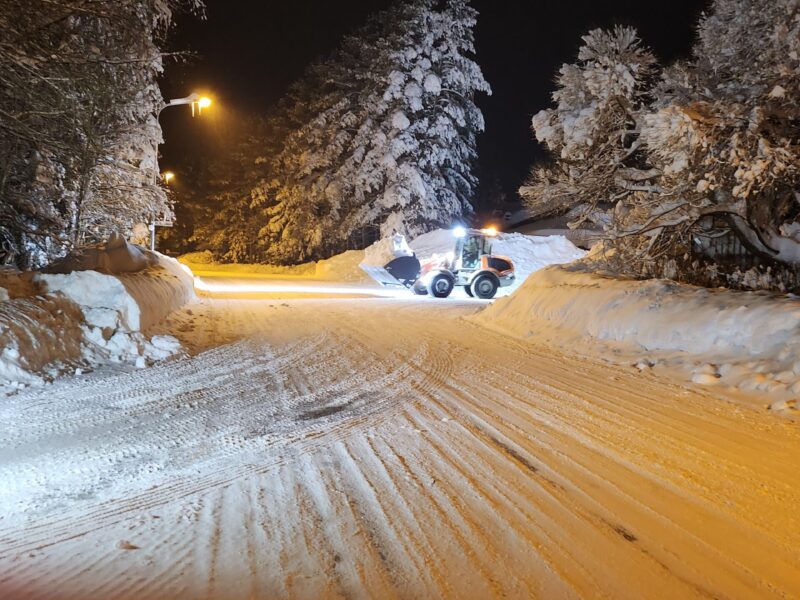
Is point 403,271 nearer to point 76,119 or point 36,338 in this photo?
point 76,119

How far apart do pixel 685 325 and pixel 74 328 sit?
351 inches

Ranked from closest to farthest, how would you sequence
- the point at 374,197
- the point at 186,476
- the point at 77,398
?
the point at 186,476, the point at 77,398, the point at 374,197

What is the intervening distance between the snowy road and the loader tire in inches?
566

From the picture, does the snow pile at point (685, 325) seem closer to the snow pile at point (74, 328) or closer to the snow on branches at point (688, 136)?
the snow on branches at point (688, 136)

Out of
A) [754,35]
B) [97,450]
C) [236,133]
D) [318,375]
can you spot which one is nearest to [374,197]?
[236,133]

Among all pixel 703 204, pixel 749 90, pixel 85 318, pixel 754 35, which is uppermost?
pixel 754 35

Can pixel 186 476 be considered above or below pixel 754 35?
below

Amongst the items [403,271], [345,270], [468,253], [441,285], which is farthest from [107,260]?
[345,270]

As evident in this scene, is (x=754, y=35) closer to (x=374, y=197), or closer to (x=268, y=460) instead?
(x=268, y=460)

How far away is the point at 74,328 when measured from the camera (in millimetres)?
8281

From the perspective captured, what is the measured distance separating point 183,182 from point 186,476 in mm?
57309

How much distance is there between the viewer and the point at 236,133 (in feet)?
156

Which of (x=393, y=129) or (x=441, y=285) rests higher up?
(x=393, y=129)

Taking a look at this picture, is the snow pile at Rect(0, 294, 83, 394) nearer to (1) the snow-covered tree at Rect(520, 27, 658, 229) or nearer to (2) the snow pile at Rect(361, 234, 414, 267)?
(1) the snow-covered tree at Rect(520, 27, 658, 229)
